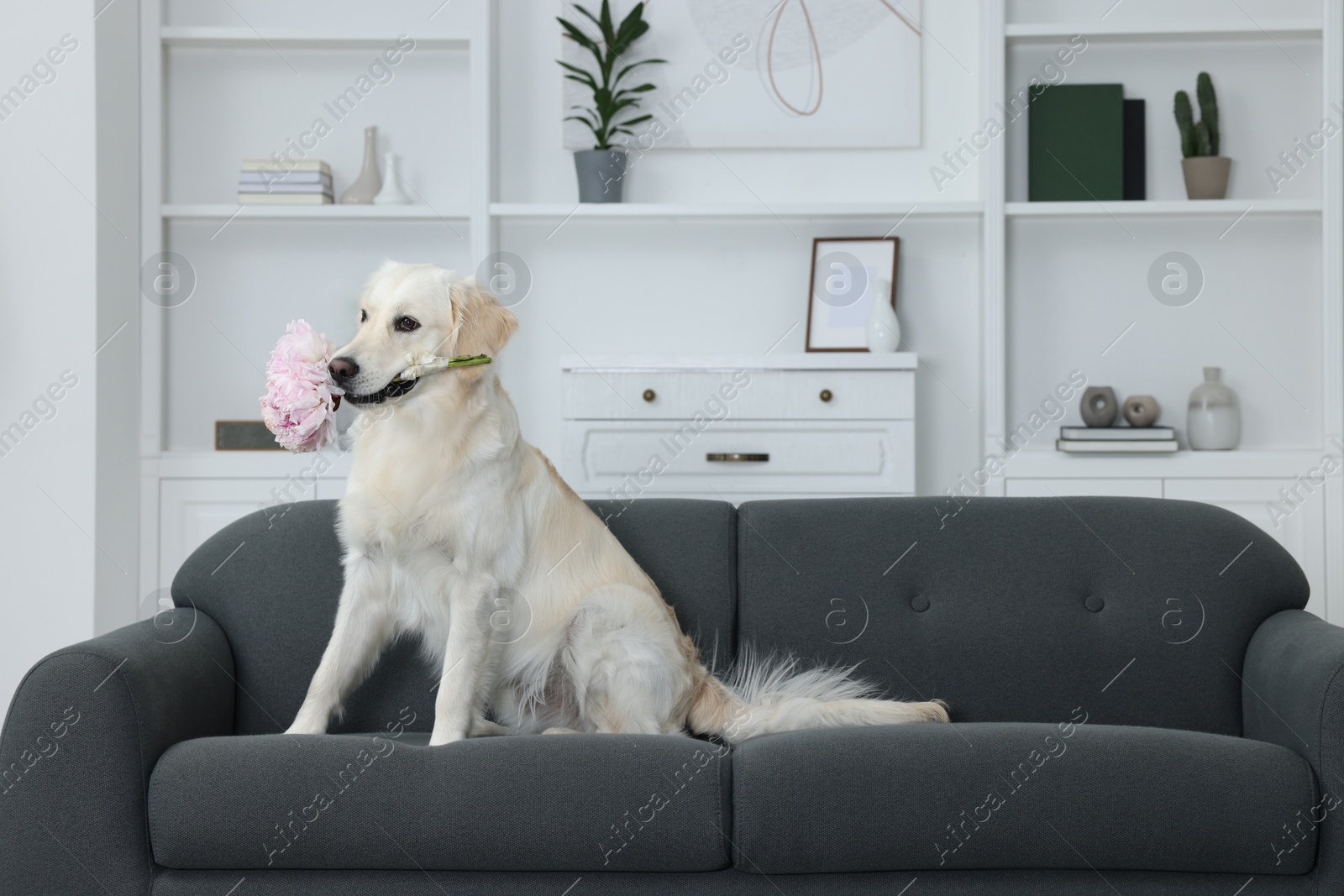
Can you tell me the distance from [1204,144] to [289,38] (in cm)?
278

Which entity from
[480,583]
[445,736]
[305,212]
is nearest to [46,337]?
[305,212]

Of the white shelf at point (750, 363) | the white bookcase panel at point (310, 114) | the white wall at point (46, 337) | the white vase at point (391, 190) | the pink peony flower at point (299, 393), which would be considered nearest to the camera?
the pink peony flower at point (299, 393)

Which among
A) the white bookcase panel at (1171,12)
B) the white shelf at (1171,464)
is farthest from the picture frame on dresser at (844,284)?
the white bookcase panel at (1171,12)

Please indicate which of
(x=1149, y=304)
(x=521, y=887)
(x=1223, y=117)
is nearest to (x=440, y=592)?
(x=521, y=887)

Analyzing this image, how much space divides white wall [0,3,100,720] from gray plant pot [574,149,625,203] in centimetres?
136

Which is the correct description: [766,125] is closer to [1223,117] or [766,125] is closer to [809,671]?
[1223,117]

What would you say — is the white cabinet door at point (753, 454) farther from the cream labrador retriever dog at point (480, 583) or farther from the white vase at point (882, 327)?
the cream labrador retriever dog at point (480, 583)

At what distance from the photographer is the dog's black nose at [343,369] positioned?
1.64m

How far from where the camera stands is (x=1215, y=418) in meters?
3.11

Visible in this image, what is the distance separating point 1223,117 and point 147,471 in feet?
11.4

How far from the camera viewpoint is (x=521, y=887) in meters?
1.47

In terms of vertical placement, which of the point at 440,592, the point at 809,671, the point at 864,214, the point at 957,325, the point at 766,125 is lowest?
the point at 809,671

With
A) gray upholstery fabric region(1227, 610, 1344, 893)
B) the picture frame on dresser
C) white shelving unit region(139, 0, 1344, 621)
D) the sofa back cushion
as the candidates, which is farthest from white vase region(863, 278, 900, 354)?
gray upholstery fabric region(1227, 610, 1344, 893)

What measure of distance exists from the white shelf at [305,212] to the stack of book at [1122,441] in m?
1.95
